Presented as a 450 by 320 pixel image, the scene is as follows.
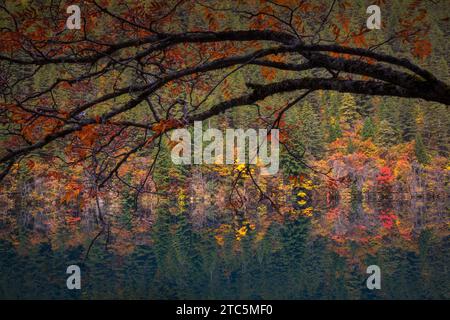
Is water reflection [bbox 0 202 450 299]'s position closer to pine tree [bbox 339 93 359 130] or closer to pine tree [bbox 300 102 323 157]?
pine tree [bbox 300 102 323 157]

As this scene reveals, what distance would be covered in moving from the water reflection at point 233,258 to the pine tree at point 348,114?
34.6m

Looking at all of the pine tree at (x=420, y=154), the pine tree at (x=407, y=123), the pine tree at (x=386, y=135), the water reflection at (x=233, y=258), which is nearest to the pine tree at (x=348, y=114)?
the pine tree at (x=386, y=135)

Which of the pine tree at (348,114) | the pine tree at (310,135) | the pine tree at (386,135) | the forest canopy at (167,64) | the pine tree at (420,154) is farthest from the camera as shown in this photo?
the pine tree at (348,114)

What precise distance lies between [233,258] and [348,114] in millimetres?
53386

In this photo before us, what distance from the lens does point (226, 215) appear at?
3969cm

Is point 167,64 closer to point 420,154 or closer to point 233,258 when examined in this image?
point 233,258

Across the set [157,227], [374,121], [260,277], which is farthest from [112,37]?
[374,121]

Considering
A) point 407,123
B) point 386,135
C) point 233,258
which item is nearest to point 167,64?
point 233,258

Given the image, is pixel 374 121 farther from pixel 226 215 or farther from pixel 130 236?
pixel 130 236

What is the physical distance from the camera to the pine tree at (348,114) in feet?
234

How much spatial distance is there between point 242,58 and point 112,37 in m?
2.83

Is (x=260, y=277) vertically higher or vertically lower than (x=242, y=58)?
lower

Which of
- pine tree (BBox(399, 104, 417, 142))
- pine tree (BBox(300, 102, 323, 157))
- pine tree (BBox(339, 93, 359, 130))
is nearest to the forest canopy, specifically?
pine tree (BBox(300, 102, 323, 157))

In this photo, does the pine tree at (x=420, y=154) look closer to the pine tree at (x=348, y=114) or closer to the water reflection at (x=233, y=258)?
the pine tree at (x=348, y=114)
